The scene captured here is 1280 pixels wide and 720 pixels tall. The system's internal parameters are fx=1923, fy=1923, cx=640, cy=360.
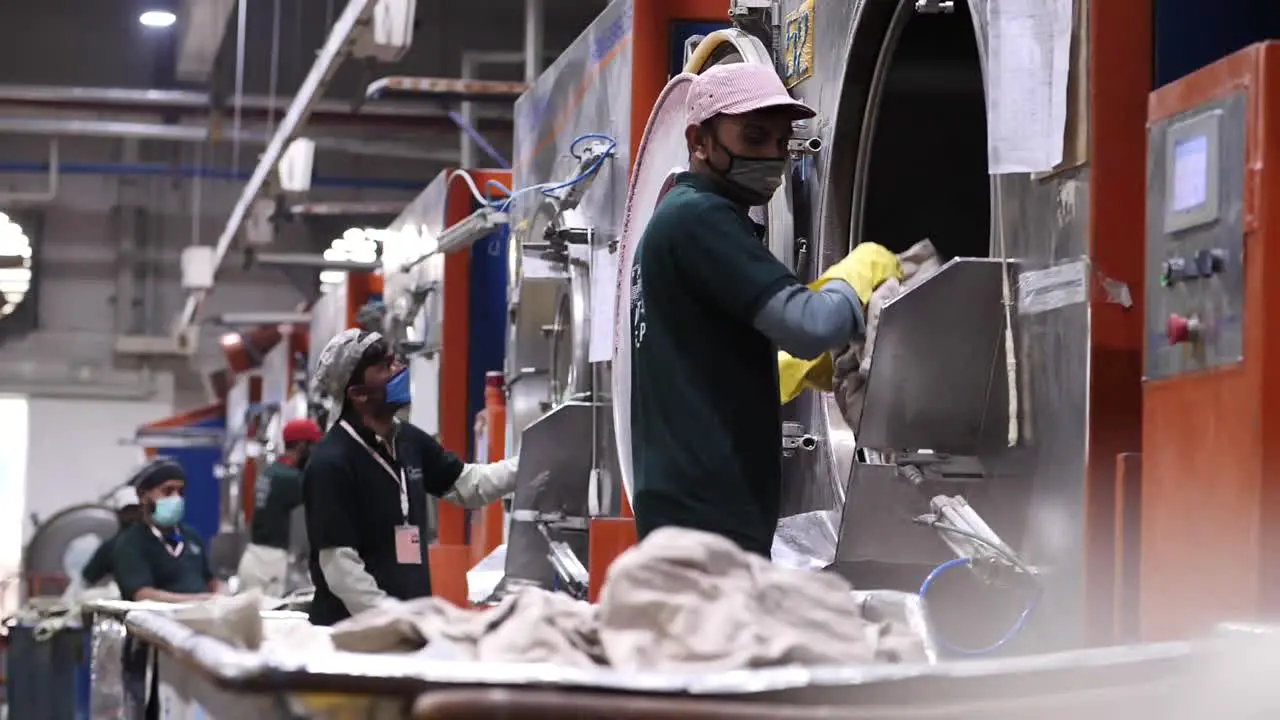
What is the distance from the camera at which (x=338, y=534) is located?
4270mm

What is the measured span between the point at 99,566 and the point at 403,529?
5.42m

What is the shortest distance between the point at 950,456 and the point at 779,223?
122cm

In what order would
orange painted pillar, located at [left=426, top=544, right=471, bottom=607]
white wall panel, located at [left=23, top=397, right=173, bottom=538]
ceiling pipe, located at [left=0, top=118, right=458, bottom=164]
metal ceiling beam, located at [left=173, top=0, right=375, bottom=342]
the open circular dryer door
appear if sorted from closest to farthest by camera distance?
the open circular dryer door, orange painted pillar, located at [left=426, top=544, right=471, bottom=607], metal ceiling beam, located at [left=173, top=0, right=375, bottom=342], ceiling pipe, located at [left=0, top=118, right=458, bottom=164], white wall panel, located at [left=23, top=397, right=173, bottom=538]

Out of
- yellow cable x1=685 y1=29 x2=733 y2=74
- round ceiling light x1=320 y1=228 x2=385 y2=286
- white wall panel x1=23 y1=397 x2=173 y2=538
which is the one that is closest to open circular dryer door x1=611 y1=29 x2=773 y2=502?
yellow cable x1=685 y1=29 x2=733 y2=74

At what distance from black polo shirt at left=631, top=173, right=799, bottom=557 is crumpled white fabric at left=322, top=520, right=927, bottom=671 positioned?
100cm

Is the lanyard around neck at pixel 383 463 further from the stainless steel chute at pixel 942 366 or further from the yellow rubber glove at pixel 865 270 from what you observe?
the stainless steel chute at pixel 942 366

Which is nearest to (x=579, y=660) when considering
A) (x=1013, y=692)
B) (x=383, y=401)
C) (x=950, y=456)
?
(x=1013, y=692)

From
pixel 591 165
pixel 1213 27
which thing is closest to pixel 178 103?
pixel 591 165

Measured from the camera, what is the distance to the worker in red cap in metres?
10.2

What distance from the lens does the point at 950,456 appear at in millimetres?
3385

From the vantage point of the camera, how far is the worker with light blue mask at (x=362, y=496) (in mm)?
4254

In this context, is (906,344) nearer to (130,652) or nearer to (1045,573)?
(1045,573)

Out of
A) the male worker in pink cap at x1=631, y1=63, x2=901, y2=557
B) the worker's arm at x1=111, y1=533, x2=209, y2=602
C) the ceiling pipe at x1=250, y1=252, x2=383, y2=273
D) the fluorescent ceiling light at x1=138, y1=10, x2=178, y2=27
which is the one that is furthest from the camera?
the fluorescent ceiling light at x1=138, y1=10, x2=178, y2=27

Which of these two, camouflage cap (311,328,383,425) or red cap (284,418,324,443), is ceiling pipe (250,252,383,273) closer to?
red cap (284,418,324,443)
